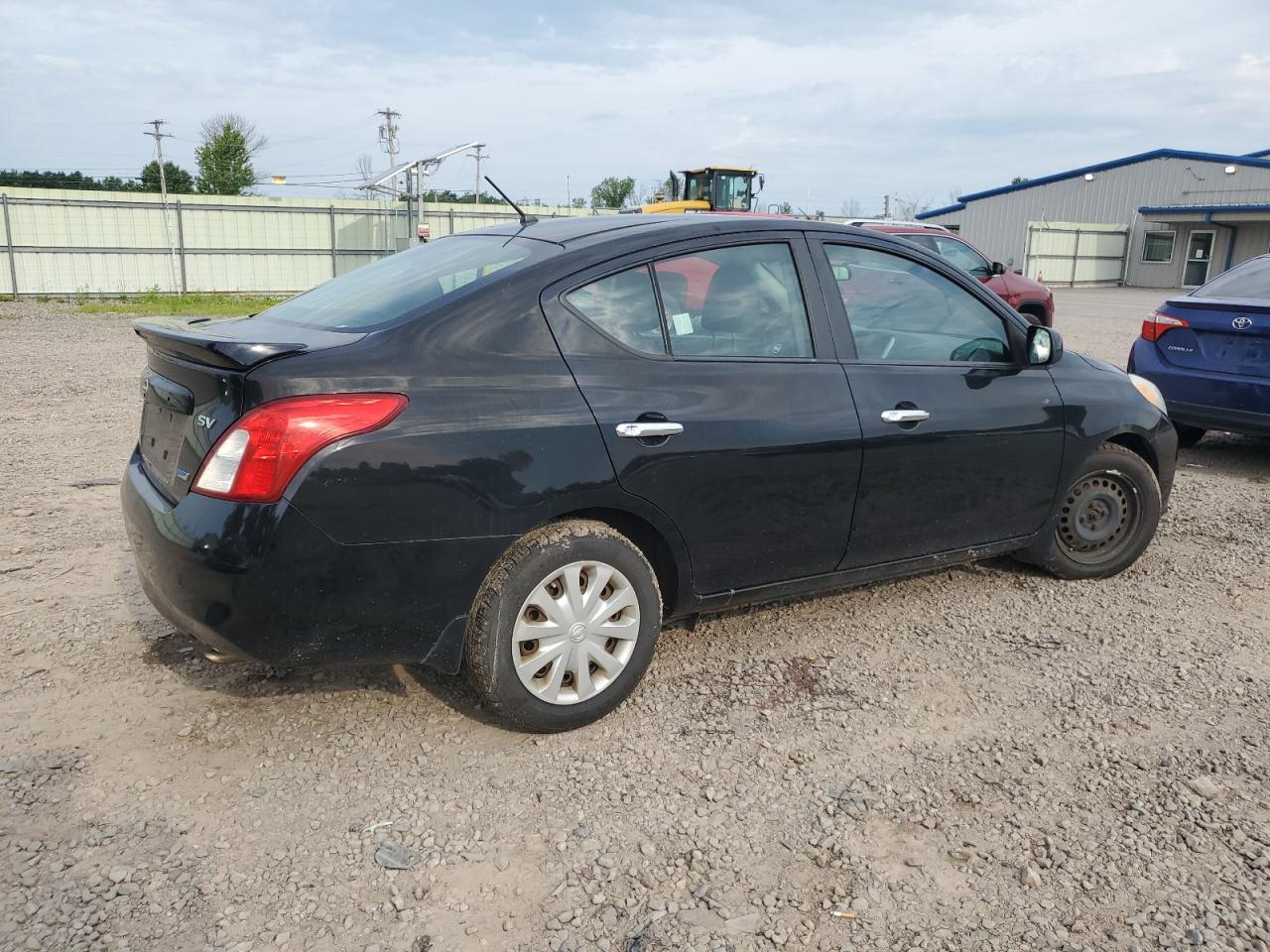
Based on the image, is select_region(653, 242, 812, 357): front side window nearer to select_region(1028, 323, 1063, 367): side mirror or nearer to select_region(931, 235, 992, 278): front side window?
select_region(1028, 323, 1063, 367): side mirror

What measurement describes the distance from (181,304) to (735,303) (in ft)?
70.7

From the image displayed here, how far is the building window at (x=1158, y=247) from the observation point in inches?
1567

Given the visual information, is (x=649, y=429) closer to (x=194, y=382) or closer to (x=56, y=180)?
(x=194, y=382)

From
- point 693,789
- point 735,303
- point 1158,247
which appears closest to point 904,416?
point 735,303

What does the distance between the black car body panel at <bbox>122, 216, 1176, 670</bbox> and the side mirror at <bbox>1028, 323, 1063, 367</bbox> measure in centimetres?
7

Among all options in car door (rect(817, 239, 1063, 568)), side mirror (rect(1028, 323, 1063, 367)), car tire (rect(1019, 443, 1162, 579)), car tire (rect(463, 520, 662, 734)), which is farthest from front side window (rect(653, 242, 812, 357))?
car tire (rect(1019, 443, 1162, 579))

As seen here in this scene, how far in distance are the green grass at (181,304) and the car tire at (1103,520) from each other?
56.9 feet

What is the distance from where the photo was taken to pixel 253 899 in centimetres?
250

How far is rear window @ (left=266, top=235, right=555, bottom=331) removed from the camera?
3.30 meters

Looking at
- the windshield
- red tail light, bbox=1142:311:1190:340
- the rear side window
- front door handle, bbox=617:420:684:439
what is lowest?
front door handle, bbox=617:420:684:439

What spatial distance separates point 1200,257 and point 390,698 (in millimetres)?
43300

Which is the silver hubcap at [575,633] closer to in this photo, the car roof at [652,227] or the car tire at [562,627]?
the car tire at [562,627]

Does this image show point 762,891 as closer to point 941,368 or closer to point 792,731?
point 792,731

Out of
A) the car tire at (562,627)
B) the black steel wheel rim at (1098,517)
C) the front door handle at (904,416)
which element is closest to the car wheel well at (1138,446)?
the black steel wheel rim at (1098,517)
